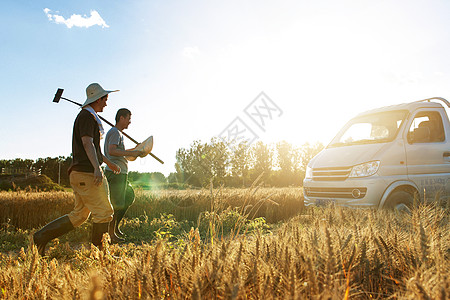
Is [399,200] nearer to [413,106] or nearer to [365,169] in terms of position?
[365,169]

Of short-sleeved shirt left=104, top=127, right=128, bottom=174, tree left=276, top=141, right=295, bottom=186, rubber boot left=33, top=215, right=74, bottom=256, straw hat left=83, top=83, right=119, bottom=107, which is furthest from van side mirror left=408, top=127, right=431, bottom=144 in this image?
tree left=276, top=141, right=295, bottom=186

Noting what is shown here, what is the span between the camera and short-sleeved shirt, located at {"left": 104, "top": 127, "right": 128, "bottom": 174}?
544 centimetres

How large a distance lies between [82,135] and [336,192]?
439cm

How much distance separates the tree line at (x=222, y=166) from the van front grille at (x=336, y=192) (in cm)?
3120

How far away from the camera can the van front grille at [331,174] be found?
5926mm

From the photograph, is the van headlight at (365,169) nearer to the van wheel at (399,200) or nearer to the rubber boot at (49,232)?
the van wheel at (399,200)

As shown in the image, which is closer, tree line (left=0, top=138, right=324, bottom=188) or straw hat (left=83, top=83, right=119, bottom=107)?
straw hat (left=83, top=83, right=119, bottom=107)

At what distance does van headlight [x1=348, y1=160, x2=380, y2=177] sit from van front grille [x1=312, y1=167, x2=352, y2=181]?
0.34 feet

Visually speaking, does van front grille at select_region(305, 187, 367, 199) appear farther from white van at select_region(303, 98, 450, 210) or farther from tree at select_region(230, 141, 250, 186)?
tree at select_region(230, 141, 250, 186)

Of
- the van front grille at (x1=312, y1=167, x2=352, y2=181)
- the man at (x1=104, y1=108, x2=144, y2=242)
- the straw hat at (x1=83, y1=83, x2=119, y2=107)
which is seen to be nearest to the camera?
the straw hat at (x1=83, y1=83, x2=119, y2=107)

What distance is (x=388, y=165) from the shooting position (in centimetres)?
570

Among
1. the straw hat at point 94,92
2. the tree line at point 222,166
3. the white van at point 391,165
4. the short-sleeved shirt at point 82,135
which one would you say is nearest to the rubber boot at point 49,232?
the short-sleeved shirt at point 82,135

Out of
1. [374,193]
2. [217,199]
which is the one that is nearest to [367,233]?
[217,199]

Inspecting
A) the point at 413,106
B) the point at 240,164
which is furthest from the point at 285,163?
the point at 413,106
